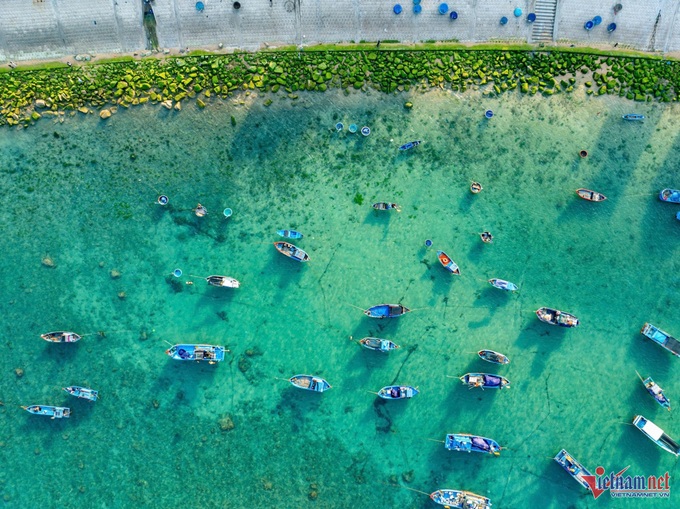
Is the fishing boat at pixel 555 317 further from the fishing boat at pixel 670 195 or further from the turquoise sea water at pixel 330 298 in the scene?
the fishing boat at pixel 670 195

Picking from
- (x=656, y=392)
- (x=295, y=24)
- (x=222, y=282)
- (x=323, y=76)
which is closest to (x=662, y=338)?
(x=656, y=392)

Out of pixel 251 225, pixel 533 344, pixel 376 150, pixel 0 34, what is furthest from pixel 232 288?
pixel 0 34

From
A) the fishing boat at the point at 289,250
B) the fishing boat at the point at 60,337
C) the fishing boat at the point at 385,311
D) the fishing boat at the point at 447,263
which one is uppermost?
the fishing boat at the point at 289,250

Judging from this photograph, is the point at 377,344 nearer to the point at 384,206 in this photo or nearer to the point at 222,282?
the point at 384,206

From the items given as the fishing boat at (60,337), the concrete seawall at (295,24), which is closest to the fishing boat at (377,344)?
the fishing boat at (60,337)

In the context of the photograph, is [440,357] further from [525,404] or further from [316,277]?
[316,277]
